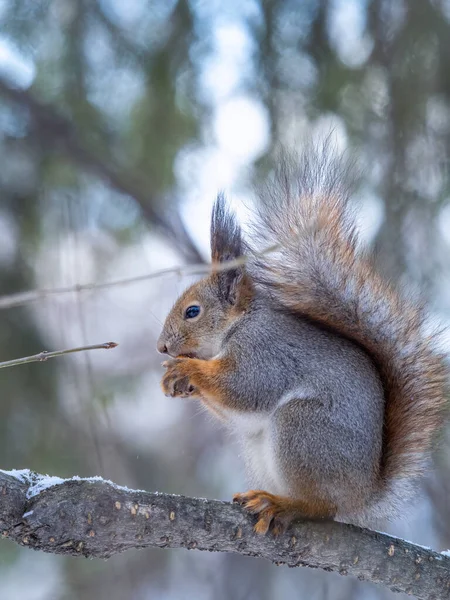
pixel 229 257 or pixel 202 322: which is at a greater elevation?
pixel 229 257

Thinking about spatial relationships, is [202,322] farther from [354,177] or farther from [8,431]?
[8,431]

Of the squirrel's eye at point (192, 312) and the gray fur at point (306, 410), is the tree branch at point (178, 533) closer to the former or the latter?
the gray fur at point (306, 410)

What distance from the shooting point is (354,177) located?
2.16 metres

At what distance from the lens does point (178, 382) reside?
190 cm

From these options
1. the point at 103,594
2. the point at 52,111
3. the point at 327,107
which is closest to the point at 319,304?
the point at 327,107

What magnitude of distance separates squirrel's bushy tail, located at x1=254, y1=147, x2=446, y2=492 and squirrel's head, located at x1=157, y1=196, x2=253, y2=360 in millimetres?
98

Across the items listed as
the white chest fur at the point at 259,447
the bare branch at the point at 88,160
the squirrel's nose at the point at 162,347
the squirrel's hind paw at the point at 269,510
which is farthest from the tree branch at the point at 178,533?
the bare branch at the point at 88,160

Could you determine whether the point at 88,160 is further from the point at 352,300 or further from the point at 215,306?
the point at 352,300

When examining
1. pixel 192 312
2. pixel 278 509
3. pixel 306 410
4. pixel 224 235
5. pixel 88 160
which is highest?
pixel 88 160

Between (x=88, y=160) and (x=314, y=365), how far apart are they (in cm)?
151

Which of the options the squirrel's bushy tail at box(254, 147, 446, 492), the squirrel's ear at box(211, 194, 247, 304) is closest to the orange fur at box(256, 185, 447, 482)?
the squirrel's bushy tail at box(254, 147, 446, 492)

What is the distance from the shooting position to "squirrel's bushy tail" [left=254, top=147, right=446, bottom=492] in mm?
1897

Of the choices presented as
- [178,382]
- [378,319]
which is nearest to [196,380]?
[178,382]

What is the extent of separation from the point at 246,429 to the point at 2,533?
769 millimetres
